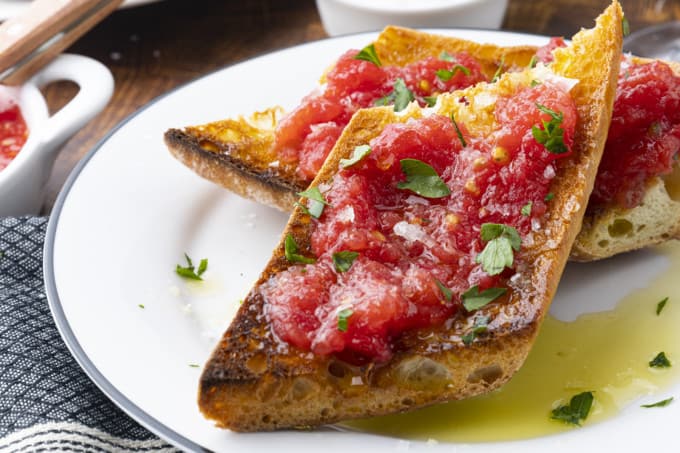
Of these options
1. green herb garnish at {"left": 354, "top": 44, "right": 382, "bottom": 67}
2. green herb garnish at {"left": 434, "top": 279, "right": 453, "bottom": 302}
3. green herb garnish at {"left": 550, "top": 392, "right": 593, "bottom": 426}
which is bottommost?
green herb garnish at {"left": 550, "top": 392, "right": 593, "bottom": 426}

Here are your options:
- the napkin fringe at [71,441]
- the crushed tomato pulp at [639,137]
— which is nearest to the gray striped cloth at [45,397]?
the napkin fringe at [71,441]

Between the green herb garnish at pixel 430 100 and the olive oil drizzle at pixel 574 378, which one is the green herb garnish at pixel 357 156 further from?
the olive oil drizzle at pixel 574 378

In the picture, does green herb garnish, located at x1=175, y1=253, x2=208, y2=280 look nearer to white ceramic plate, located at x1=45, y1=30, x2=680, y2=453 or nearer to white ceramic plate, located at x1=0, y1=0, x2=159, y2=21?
white ceramic plate, located at x1=45, y1=30, x2=680, y2=453

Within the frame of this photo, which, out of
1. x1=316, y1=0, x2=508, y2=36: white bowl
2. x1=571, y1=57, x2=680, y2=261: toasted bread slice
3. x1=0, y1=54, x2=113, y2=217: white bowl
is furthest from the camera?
x1=316, y1=0, x2=508, y2=36: white bowl

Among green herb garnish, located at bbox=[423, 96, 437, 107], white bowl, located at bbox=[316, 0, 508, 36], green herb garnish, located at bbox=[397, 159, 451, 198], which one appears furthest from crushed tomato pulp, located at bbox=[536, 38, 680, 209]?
white bowl, located at bbox=[316, 0, 508, 36]

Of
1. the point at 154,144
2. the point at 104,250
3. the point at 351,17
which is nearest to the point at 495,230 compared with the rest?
the point at 104,250

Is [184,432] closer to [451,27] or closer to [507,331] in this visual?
[507,331]
